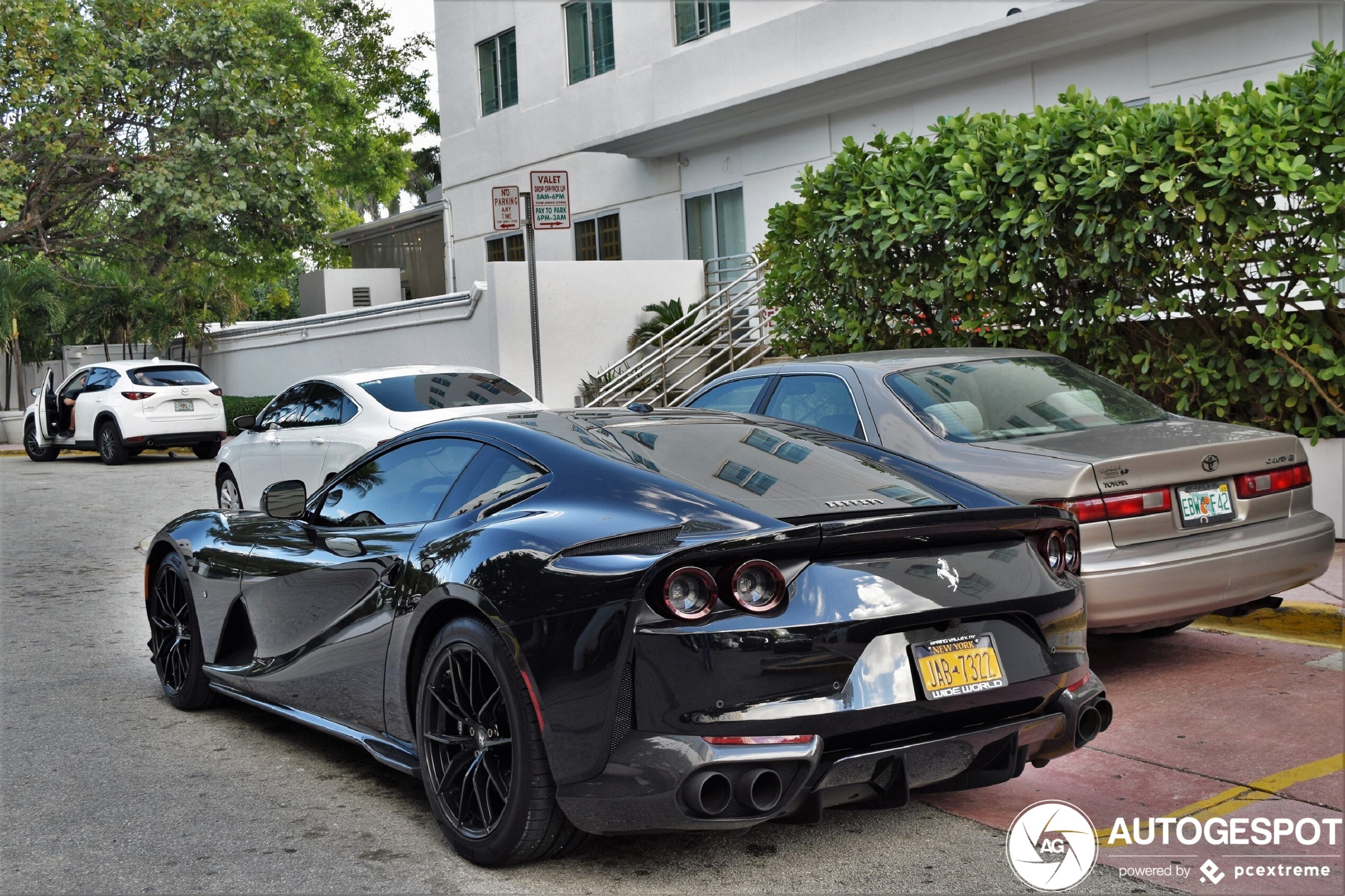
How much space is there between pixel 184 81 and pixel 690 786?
74.5 ft

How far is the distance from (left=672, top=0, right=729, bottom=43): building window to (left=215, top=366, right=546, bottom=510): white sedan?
10134mm

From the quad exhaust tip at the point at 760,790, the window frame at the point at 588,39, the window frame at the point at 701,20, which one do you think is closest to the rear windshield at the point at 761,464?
the quad exhaust tip at the point at 760,790

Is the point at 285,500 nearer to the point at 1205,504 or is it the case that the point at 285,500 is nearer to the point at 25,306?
the point at 1205,504

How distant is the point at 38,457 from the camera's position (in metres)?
22.6

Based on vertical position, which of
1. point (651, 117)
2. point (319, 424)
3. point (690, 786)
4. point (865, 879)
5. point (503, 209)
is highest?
point (651, 117)

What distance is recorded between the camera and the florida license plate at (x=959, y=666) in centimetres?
364

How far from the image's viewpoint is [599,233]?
23.3m

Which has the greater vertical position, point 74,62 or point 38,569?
point 74,62

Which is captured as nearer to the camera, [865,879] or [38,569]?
[865,879]

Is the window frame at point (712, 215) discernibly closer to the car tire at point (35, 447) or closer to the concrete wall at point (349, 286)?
the car tire at point (35, 447)

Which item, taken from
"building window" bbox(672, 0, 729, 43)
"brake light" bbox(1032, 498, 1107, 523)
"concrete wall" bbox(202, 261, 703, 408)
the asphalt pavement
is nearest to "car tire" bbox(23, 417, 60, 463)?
"concrete wall" bbox(202, 261, 703, 408)

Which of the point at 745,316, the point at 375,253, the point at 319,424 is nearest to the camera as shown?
the point at 319,424

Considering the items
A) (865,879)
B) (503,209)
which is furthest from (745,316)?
(865,879)

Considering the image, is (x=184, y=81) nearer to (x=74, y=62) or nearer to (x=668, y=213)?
(x=74, y=62)
